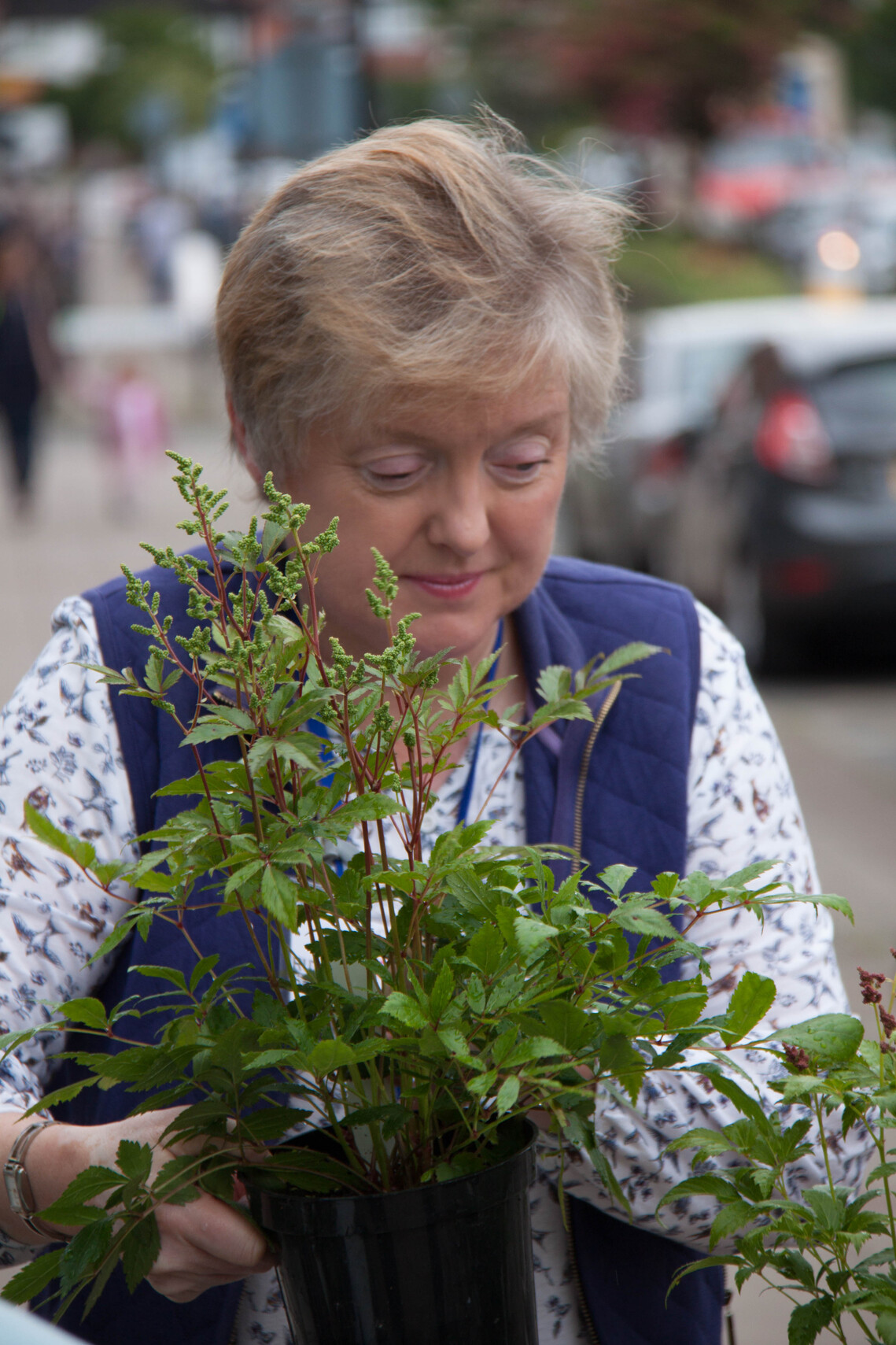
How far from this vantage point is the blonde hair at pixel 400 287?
63.6 inches

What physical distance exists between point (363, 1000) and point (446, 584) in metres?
0.72

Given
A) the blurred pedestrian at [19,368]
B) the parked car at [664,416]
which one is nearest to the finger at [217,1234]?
the parked car at [664,416]

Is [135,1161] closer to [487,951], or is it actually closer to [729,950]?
[487,951]

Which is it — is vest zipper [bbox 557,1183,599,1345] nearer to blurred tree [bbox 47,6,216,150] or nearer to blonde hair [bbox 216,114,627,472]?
blonde hair [bbox 216,114,627,472]

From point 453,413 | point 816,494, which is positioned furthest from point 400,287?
point 816,494

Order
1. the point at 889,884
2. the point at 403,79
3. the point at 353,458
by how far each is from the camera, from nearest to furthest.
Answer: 1. the point at 353,458
2. the point at 889,884
3. the point at 403,79

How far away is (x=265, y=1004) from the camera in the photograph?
106cm

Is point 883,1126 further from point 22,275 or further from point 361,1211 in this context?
point 22,275

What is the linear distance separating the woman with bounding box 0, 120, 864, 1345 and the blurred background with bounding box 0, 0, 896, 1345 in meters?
0.28

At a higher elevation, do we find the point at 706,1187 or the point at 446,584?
the point at 446,584

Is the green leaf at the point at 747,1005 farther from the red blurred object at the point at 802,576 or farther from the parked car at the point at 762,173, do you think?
the parked car at the point at 762,173

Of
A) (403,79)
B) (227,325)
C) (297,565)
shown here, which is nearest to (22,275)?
(227,325)

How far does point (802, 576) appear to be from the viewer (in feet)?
23.7

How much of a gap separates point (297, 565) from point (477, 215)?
79 centimetres
